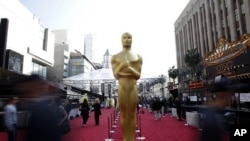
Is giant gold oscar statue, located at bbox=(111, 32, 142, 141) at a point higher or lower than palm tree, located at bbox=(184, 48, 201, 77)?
lower

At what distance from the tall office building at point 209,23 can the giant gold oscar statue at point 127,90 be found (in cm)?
2778

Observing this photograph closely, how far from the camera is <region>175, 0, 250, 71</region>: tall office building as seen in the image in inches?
1238

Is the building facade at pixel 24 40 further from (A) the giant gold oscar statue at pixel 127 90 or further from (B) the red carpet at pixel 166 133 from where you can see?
(A) the giant gold oscar statue at pixel 127 90

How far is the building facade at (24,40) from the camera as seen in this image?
95.6 ft

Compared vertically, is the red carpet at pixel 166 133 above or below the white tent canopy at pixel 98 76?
below

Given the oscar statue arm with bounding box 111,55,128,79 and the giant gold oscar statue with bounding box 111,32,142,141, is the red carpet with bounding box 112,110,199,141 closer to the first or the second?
the giant gold oscar statue with bounding box 111,32,142,141

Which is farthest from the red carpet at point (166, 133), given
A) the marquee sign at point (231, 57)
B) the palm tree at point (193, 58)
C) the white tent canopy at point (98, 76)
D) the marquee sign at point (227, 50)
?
the palm tree at point (193, 58)

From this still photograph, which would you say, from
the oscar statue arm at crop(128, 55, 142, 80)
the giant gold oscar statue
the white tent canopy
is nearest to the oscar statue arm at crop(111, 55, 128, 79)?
the giant gold oscar statue

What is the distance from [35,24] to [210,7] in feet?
94.0

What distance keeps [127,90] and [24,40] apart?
3239 cm

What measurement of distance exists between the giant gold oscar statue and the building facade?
2180 centimetres

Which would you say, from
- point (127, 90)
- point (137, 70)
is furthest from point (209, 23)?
point (127, 90)

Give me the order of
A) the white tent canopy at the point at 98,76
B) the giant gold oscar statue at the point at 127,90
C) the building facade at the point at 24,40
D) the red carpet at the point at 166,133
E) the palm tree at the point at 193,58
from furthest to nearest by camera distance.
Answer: the palm tree at the point at 193,58 → the white tent canopy at the point at 98,76 → the building facade at the point at 24,40 → the red carpet at the point at 166,133 → the giant gold oscar statue at the point at 127,90

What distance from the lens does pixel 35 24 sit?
130ft
